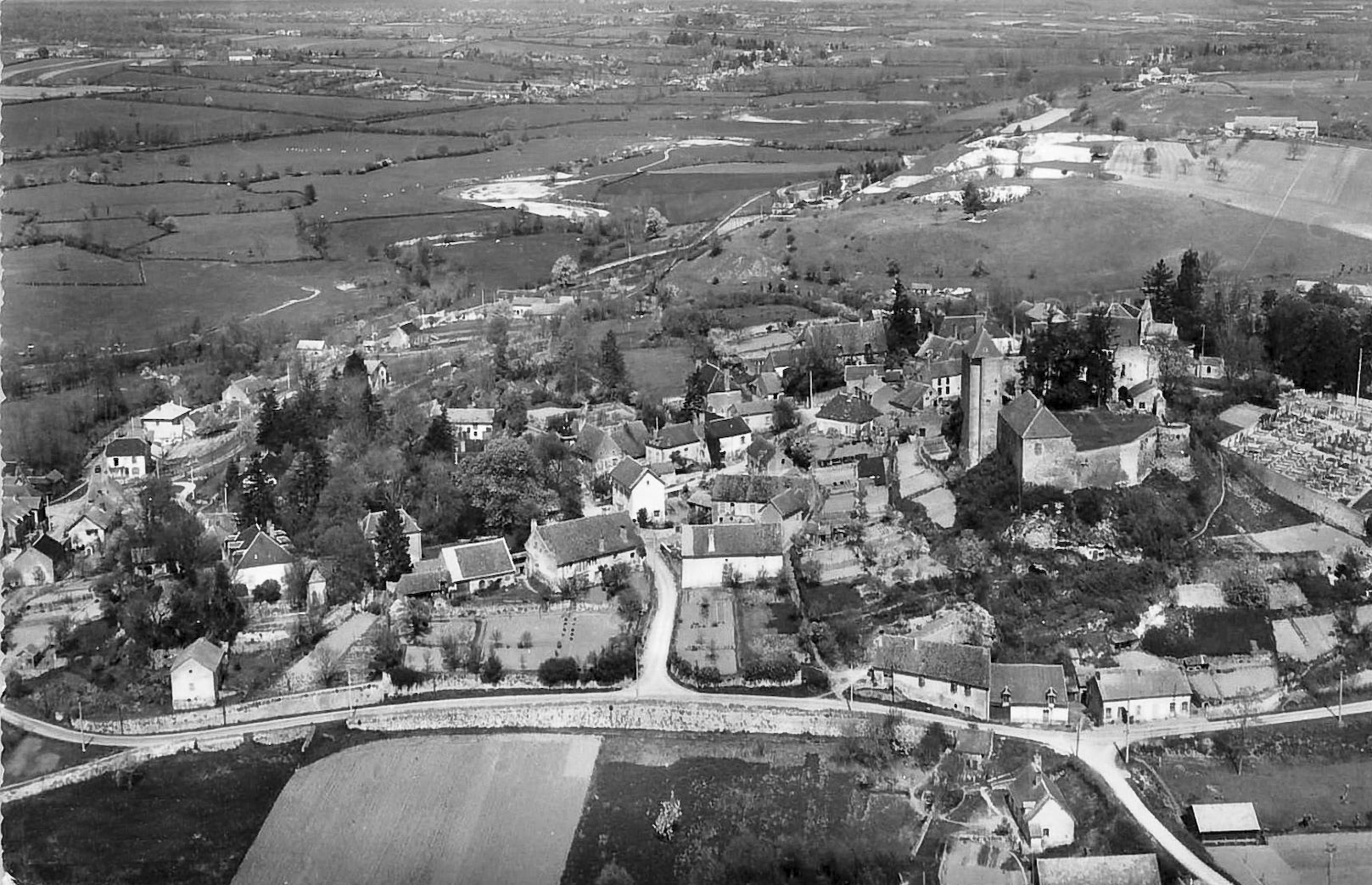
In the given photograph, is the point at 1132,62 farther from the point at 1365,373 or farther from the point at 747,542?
the point at 747,542

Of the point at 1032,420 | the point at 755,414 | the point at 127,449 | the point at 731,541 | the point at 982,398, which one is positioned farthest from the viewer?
the point at 127,449

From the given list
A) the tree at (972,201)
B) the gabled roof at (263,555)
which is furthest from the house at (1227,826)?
the tree at (972,201)

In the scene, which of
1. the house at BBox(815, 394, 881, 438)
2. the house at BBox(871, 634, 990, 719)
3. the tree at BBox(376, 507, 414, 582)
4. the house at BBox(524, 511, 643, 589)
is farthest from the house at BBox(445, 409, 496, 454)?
the house at BBox(871, 634, 990, 719)

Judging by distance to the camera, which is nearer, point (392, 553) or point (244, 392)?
point (392, 553)

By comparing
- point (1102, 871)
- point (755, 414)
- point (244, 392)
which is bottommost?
point (244, 392)

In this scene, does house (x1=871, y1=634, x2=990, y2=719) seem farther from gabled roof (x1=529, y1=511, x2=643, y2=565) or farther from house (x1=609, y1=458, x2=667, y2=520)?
house (x1=609, y1=458, x2=667, y2=520)

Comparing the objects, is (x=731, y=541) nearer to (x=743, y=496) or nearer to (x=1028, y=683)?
(x=743, y=496)

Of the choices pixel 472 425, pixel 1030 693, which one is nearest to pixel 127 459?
pixel 472 425

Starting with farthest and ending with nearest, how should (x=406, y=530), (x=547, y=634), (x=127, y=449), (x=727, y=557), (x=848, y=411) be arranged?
(x=127, y=449), (x=848, y=411), (x=406, y=530), (x=727, y=557), (x=547, y=634)
